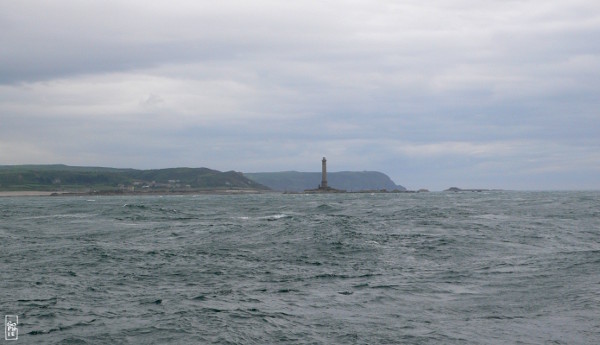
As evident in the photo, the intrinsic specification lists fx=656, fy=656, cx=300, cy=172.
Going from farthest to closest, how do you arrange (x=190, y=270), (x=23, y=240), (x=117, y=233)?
(x=117, y=233) → (x=23, y=240) → (x=190, y=270)

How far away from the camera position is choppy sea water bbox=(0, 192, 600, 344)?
52.2ft

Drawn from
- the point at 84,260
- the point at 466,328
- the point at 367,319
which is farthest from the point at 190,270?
the point at 466,328

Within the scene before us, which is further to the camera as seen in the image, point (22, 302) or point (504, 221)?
point (504, 221)

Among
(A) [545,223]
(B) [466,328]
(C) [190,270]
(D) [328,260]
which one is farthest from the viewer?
(A) [545,223]

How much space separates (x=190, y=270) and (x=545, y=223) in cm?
3310

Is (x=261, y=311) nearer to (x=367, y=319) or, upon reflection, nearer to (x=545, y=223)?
(x=367, y=319)

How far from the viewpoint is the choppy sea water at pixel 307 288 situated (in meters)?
15.9

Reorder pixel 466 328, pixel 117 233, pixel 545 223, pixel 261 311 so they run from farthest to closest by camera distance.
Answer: pixel 545 223
pixel 117 233
pixel 261 311
pixel 466 328

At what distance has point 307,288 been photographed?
2183cm

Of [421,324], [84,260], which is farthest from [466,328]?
[84,260]

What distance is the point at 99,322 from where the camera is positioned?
16.7m

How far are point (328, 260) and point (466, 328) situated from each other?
12815 millimetres

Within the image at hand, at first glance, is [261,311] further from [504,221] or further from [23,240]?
[504,221]

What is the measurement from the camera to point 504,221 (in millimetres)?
52094
